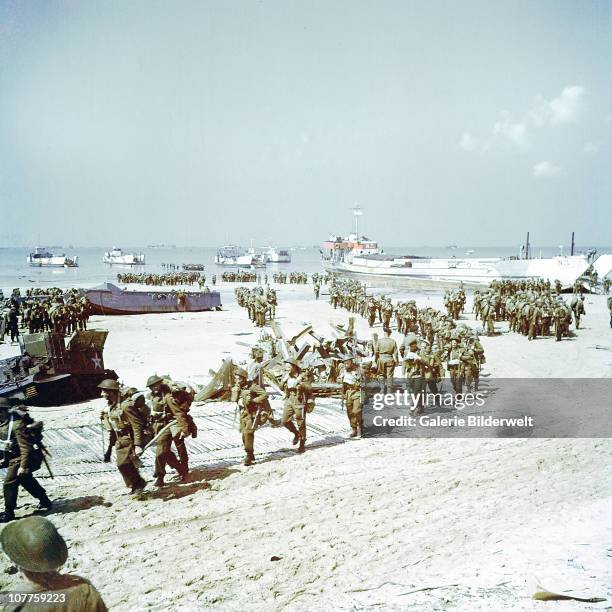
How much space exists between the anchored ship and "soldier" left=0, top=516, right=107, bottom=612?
9866 mm

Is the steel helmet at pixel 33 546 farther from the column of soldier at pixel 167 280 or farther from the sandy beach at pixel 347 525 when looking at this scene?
the column of soldier at pixel 167 280

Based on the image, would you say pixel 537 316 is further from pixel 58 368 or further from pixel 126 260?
pixel 126 260

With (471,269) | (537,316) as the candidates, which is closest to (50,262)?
(471,269)

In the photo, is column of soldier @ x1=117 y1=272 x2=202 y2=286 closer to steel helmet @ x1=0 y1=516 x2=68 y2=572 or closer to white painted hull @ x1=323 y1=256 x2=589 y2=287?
white painted hull @ x1=323 y1=256 x2=589 y2=287

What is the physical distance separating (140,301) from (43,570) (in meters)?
31.7

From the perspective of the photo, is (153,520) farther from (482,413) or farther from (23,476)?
(482,413)

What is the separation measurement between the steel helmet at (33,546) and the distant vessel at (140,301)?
31.3 m

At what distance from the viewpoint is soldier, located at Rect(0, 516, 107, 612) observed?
2.56m

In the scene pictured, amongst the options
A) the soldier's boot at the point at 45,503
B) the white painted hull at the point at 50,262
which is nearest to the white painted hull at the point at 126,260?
the white painted hull at the point at 50,262

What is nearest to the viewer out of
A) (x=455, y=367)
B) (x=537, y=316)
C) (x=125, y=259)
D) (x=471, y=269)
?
(x=455, y=367)

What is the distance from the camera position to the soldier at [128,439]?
6887 millimetres

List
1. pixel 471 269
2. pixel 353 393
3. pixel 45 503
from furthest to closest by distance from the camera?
pixel 471 269 → pixel 353 393 → pixel 45 503

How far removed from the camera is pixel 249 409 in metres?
8.19

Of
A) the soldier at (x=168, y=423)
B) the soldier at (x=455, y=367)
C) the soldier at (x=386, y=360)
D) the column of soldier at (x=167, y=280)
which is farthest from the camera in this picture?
the column of soldier at (x=167, y=280)
